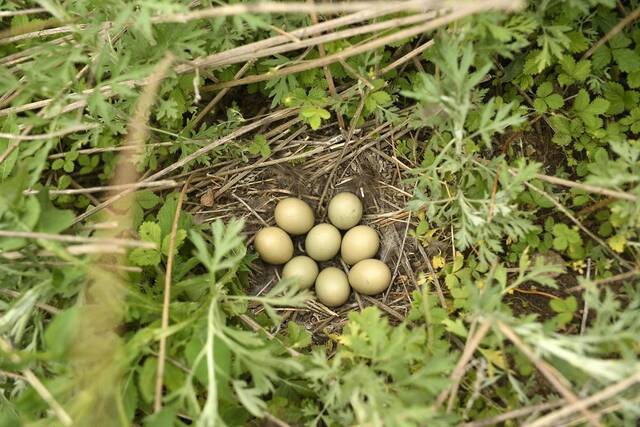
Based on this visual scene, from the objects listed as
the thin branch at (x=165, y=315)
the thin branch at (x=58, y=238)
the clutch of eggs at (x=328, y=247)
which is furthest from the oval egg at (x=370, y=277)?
the thin branch at (x=58, y=238)

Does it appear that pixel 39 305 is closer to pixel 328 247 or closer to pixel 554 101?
pixel 328 247

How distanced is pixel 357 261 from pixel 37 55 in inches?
67.8

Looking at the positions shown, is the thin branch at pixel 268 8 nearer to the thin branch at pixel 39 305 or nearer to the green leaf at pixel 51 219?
the green leaf at pixel 51 219

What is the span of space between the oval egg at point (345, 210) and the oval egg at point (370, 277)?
0.22 metres

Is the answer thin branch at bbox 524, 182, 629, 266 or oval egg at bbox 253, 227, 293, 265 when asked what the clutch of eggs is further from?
thin branch at bbox 524, 182, 629, 266

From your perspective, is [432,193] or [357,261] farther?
[357,261]

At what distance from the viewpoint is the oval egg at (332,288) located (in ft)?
9.04

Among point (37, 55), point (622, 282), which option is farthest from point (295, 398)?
point (37, 55)

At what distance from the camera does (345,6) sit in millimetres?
1939

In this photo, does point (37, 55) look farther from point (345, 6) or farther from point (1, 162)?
point (345, 6)

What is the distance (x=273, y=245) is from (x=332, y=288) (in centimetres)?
36

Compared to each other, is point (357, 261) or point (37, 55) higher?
point (37, 55)

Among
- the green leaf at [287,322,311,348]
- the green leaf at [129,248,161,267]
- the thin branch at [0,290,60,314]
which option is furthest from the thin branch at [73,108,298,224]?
the green leaf at [287,322,311,348]

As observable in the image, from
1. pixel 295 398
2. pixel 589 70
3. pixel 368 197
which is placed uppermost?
pixel 589 70
